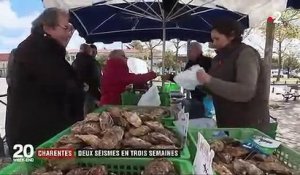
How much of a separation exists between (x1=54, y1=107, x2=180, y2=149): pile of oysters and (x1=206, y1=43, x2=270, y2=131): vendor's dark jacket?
775mm

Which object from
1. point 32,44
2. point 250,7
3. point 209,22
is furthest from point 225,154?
point 209,22

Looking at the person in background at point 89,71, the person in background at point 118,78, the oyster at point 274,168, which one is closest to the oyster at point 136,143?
the oyster at point 274,168

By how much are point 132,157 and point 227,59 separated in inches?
56.6

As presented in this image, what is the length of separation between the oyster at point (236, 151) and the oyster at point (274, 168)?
0.38 ft

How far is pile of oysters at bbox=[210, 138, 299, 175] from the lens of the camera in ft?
4.93

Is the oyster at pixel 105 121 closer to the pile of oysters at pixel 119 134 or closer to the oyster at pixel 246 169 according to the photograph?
the pile of oysters at pixel 119 134

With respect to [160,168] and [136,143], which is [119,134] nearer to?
[136,143]

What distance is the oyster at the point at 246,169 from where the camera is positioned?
4.92 ft

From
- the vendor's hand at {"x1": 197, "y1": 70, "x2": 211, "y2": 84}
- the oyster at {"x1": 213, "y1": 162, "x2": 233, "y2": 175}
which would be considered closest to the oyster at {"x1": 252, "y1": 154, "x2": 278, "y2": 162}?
the oyster at {"x1": 213, "y1": 162, "x2": 233, "y2": 175}

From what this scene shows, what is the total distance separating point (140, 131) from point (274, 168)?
57 centimetres

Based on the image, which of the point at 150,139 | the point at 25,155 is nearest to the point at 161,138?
the point at 150,139

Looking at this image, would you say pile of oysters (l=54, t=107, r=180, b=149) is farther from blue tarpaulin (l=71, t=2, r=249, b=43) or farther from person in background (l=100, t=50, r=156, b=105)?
blue tarpaulin (l=71, t=2, r=249, b=43)

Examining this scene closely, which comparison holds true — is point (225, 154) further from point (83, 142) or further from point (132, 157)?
point (83, 142)

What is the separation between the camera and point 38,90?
2.33 m
